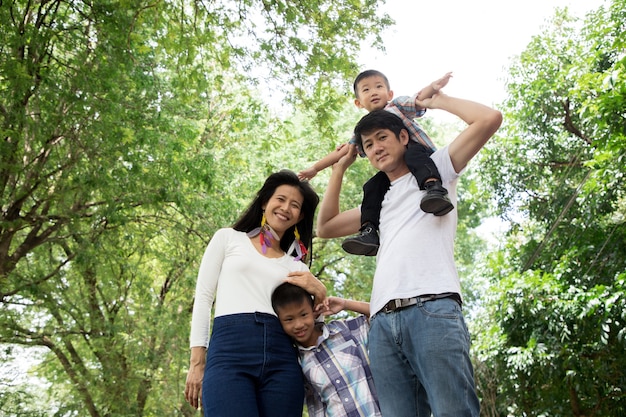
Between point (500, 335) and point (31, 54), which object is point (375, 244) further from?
point (500, 335)

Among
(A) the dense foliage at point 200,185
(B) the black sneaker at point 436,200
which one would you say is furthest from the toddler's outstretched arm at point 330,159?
(A) the dense foliage at point 200,185

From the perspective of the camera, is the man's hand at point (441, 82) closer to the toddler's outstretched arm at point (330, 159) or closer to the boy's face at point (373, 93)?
the toddler's outstretched arm at point (330, 159)

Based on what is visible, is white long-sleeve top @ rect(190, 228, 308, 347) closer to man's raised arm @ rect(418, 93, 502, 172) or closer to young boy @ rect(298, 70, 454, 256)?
young boy @ rect(298, 70, 454, 256)

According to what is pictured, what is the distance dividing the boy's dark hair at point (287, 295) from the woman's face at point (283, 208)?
1.06 feet

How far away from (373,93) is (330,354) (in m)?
1.33

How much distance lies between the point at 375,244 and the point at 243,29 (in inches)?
172

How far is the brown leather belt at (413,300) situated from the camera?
2.14 metres

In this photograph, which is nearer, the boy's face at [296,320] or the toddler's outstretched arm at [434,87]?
the toddler's outstretched arm at [434,87]

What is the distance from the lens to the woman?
2432 mm

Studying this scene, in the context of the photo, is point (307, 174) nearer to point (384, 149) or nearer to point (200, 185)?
point (384, 149)

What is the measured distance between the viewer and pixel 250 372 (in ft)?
8.02

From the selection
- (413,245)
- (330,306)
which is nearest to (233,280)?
(330,306)

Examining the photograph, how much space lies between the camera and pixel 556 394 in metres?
9.30

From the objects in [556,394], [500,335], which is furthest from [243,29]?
[556,394]
